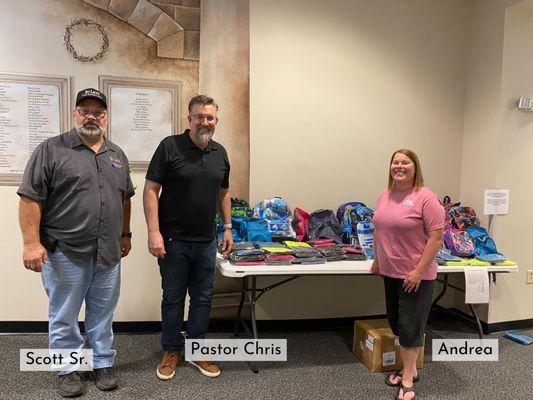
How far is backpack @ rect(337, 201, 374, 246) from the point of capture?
117 inches

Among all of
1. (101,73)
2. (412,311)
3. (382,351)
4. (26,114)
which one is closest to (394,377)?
(382,351)

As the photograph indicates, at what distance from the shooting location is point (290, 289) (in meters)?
3.24

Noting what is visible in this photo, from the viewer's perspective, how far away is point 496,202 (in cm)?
302

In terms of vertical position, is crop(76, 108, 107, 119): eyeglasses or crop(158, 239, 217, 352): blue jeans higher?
crop(76, 108, 107, 119): eyeglasses

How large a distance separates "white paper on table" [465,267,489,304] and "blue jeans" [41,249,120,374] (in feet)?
7.04

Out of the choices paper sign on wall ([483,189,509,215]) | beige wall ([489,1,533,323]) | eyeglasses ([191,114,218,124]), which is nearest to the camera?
eyeglasses ([191,114,218,124])

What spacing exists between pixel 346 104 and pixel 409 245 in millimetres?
1451

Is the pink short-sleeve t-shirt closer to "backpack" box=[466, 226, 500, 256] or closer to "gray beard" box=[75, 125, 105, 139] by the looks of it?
"backpack" box=[466, 226, 500, 256]

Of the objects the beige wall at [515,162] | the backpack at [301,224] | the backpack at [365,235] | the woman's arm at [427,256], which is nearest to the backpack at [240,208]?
the backpack at [301,224]

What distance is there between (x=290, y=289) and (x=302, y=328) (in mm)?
319

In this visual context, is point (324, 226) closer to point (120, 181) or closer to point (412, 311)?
point (412, 311)

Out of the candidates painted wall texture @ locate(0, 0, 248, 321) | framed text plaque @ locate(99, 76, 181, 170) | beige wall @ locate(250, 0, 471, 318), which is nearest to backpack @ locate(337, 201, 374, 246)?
beige wall @ locate(250, 0, 471, 318)

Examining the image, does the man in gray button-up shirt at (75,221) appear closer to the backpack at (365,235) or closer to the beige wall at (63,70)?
the beige wall at (63,70)

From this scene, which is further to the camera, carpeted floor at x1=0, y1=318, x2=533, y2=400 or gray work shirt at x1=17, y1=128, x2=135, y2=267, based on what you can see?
carpeted floor at x1=0, y1=318, x2=533, y2=400
